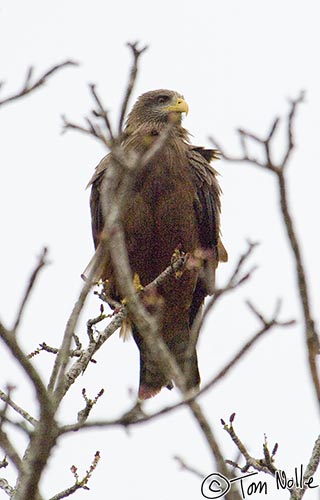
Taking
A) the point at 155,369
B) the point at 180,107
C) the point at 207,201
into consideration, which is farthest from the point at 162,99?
the point at 155,369

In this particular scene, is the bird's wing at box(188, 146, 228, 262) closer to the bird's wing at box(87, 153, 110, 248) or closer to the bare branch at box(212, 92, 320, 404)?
the bird's wing at box(87, 153, 110, 248)

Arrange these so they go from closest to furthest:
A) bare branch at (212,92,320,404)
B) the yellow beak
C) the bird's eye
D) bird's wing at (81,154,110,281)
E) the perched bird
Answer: bare branch at (212,92,320,404), the perched bird, bird's wing at (81,154,110,281), the yellow beak, the bird's eye

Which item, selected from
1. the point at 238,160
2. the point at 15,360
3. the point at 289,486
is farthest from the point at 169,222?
the point at 15,360

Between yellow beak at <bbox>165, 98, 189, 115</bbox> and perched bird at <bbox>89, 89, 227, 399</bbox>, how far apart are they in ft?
0.05

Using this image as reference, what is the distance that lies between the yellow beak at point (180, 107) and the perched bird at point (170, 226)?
2 centimetres

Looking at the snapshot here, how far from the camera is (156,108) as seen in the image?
24.0ft

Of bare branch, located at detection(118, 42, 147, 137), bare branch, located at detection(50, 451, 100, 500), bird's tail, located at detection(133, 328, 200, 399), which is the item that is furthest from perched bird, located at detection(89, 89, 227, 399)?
bare branch, located at detection(118, 42, 147, 137)

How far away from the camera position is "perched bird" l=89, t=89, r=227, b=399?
6.14 meters

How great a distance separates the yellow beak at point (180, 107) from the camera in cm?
708

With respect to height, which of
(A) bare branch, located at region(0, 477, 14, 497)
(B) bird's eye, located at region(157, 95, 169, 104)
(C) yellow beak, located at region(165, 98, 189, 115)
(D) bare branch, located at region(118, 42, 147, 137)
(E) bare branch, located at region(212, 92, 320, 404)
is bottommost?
(E) bare branch, located at region(212, 92, 320, 404)

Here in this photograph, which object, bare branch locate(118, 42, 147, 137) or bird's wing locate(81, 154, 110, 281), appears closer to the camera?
bare branch locate(118, 42, 147, 137)

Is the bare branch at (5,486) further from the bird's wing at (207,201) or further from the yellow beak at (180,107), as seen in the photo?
the yellow beak at (180,107)

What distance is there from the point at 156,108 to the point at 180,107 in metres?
0.27

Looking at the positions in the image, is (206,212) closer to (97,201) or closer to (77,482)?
(97,201)
